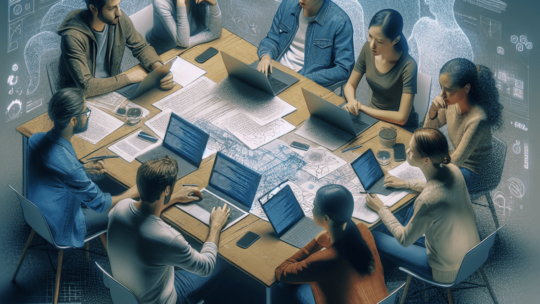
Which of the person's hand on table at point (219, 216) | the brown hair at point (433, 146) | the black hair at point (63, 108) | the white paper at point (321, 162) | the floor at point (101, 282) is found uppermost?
the brown hair at point (433, 146)

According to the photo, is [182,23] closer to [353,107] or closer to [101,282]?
[353,107]

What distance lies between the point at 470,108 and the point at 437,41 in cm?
232

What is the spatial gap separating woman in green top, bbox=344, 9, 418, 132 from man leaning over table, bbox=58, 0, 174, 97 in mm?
1386

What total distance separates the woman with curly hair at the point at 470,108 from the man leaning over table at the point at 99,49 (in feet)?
6.37

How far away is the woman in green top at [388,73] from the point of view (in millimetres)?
4840

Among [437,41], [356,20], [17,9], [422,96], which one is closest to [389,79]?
[422,96]

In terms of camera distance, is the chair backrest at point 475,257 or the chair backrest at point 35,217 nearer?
the chair backrest at point 475,257

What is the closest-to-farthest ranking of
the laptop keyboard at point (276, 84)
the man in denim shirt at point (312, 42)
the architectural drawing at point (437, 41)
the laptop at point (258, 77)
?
the laptop at point (258, 77) → the laptop keyboard at point (276, 84) → the man in denim shirt at point (312, 42) → the architectural drawing at point (437, 41)

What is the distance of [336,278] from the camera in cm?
373

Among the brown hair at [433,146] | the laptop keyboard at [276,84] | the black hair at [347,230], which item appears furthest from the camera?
the laptop keyboard at [276,84]

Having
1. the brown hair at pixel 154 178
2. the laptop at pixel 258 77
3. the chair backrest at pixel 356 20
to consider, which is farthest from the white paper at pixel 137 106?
the chair backrest at pixel 356 20

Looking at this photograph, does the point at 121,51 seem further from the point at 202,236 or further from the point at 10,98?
the point at 202,236

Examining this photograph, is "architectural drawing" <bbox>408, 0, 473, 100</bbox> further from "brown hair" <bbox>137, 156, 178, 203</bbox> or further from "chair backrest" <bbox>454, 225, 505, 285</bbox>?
"brown hair" <bbox>137, 156, 178, 203</bbox>

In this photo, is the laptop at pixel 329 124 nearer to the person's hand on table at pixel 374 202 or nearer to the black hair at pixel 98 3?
the person's hand on table at pixel 374 202
